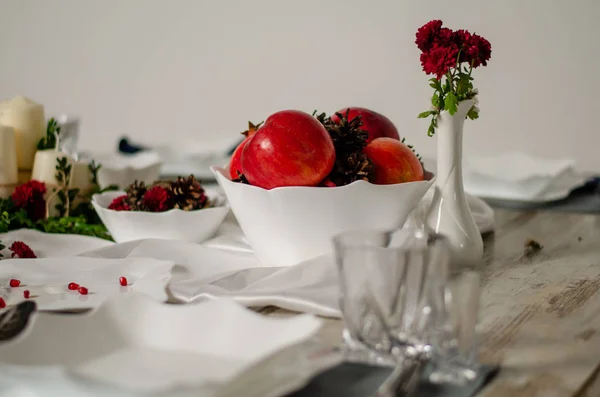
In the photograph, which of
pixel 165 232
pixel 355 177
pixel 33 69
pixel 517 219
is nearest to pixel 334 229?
pixel 355 177

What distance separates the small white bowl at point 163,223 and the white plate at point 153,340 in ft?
1.45

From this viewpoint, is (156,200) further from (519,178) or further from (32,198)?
(519,178)

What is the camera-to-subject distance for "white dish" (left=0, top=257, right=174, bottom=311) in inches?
34.9

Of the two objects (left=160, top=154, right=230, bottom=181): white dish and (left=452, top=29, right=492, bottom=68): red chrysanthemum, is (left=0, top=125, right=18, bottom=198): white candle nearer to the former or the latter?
(left=160, top=154, right=230, bottom=181): white dish

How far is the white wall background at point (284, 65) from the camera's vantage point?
3.28 metres

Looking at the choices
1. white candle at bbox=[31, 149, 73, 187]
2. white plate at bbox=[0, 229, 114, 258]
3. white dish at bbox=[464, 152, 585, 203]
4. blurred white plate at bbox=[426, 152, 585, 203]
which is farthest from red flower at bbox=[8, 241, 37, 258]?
white dish at bbox=[464, 152, 585, 203]

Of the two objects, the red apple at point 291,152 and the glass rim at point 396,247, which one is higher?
the red apple at point 291,152

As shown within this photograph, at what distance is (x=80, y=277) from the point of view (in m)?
0.97

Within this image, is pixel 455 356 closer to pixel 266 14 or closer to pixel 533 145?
pixel 533 145

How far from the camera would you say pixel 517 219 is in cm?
138

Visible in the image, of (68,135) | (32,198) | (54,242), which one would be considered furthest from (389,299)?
(68,135)

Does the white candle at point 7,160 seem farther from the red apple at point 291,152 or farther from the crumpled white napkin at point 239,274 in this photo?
the red apple at point 291,152

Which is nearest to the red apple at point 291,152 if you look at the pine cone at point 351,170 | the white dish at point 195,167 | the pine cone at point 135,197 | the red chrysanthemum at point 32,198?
the pine cone at point 351,170

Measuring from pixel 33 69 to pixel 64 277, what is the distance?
367cm
